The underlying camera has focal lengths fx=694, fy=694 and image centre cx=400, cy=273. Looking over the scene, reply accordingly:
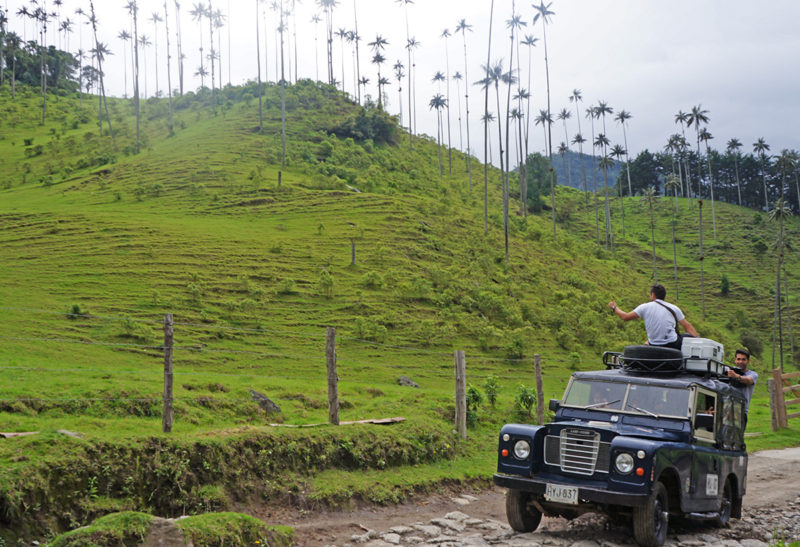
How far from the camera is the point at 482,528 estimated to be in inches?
405

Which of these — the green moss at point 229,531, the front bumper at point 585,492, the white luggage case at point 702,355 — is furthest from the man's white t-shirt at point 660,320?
the green moss at point 229,531

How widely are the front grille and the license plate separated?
40cm

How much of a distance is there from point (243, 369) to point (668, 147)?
108541 mm

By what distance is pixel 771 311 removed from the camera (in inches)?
2968

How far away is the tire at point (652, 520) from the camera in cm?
850

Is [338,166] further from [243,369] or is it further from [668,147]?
[668,147]

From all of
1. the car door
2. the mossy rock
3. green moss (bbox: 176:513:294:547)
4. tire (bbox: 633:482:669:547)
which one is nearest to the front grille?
tire (bbox: 633:482:669:547)

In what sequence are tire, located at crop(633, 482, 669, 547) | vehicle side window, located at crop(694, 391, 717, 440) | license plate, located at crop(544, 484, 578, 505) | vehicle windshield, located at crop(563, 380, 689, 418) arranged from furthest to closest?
vehicle windshield, located at crop(563, 380, 689, 418)
vehicle side window, located at crop(694, 391, 717, 440)
license plate, located at crop(544, 484, 578, 505)
tire, located at crop(633, 482, 669, 547)

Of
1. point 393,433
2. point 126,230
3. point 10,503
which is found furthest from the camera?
point 126,230

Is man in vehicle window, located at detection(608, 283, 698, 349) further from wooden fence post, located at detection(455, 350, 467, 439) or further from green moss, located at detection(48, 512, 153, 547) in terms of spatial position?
green moss, located at detection(48, 512, 153, 547)

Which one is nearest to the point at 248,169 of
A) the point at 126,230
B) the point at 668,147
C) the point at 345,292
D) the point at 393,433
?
the point at 126,230

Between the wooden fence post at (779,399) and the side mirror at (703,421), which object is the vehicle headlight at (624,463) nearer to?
the side mirror at (703,421)

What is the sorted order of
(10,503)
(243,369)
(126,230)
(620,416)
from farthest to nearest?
(126,230) → (243,369) → (620,416) → (10,503)

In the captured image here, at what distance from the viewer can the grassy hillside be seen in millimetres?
10773
